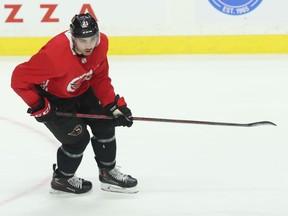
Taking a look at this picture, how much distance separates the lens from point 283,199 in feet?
9.16

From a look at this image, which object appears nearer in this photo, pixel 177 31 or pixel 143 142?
pixel 143 142

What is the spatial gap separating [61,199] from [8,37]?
3.83m

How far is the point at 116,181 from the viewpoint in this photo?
2953 mm

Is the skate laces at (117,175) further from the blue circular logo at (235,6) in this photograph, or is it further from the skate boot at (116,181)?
the blue circular logo at (235,6)

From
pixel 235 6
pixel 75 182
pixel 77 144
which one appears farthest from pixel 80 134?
pixel 235 6

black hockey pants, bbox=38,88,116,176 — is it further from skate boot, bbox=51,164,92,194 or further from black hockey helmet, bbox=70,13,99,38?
black hockey helmet, bbox=70,13,99,38

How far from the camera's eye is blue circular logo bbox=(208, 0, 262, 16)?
242 inches

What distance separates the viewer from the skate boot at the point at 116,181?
293 centimetres

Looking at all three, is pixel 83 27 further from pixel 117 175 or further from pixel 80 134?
pixel 117 175

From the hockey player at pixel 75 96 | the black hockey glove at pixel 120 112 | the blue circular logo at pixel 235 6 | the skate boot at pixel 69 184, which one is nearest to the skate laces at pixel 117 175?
the hockey player at pixel 75 96

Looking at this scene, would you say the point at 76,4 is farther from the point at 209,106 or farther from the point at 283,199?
the point at 283,199

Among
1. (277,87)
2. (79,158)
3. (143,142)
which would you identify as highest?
(277,87)

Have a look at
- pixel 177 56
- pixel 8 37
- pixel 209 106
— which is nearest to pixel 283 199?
pixel 209 106

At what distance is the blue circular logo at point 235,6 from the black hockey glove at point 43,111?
3.79m
